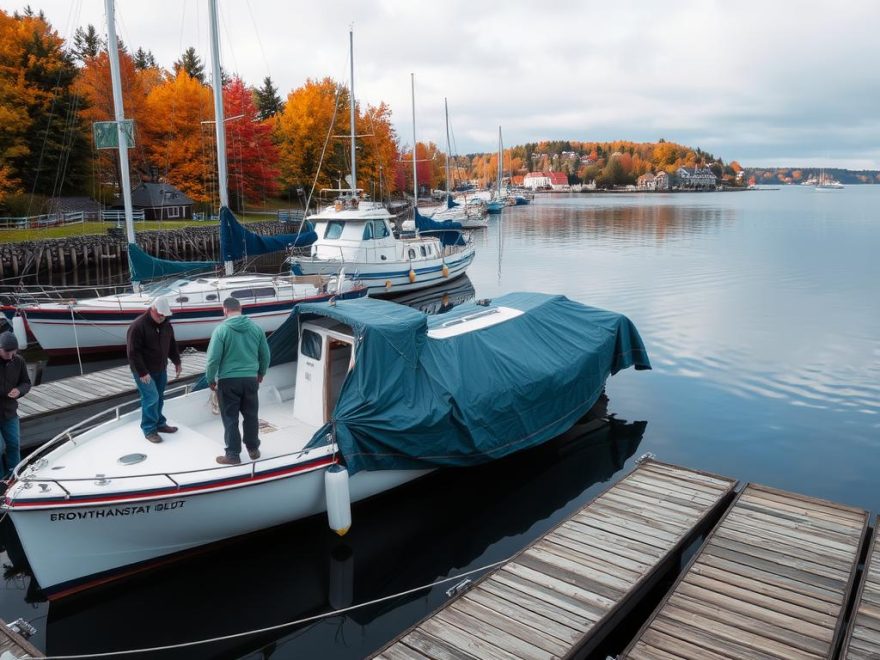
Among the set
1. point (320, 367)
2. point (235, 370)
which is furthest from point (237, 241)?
point (235, 370)

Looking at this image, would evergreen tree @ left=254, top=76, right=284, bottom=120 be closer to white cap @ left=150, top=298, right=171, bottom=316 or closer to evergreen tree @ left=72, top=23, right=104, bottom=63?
evergreen tree @ left=72, top=23, right=104, bottom=63

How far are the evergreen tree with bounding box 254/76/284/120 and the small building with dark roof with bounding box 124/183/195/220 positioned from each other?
35.4m

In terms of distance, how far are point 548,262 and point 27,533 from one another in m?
39.3

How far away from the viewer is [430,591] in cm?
928

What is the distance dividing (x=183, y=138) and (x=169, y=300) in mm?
37355

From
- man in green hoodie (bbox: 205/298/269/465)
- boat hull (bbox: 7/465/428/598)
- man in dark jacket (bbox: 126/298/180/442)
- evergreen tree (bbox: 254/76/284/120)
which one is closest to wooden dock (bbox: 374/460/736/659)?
boat hull (bbox: 7/465/428/598)

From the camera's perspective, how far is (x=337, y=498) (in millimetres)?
9344

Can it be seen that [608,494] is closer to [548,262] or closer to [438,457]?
[438,457]

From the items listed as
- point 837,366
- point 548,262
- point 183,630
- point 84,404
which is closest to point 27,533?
point 183,630

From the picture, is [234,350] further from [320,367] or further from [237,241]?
[237,241]

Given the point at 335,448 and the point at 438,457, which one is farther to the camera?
the point at 438,457

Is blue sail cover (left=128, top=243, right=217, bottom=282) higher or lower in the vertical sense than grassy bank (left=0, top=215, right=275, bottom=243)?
lower

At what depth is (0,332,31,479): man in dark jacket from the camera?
9227mm

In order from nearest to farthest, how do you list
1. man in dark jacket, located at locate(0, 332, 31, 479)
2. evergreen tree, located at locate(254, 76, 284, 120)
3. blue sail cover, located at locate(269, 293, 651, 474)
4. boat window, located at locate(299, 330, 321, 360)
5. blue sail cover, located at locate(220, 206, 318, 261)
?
man in dark jacket, located at locate(0, 332, 31, 479), blue sail cover, located at locate(269, 293, 651, 474), boat window, located at locate(299, 330, 321, 360), blue sail cover, located at locate(220, 206, 318, 261), evergreen tree, located at locate(254, 76, 284, 120)
